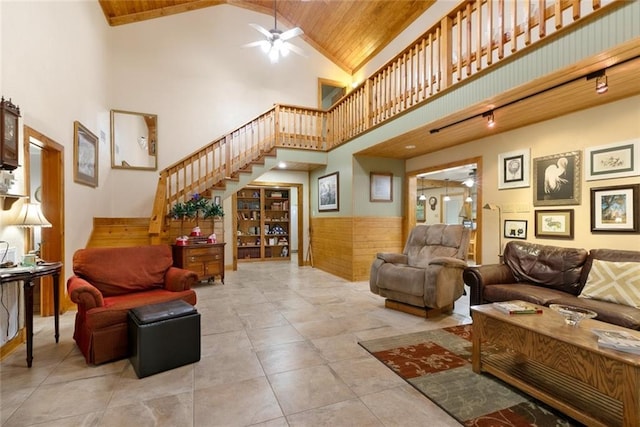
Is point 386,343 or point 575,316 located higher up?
point 575,316

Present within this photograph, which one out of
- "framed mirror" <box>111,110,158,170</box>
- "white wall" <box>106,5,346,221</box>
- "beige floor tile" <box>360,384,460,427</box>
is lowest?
"beige floor tile" <box>360,384,460,427</box>

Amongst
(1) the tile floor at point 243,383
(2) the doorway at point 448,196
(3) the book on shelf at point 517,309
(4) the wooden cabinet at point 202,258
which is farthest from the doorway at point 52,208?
(2) the doorway at point 448,196

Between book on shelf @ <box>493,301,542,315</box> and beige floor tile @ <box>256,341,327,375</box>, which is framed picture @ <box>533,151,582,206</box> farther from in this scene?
beige floor tile @ <box>256,341,327,375</box>

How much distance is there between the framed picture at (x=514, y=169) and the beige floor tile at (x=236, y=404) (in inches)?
153

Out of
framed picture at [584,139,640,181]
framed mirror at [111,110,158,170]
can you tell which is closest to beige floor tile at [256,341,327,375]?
framed picture at [584,139,640,181]

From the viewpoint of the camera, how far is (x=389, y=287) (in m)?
3.93

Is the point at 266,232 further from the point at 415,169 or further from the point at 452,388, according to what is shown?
the point at 452,388

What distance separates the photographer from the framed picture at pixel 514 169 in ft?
13.0

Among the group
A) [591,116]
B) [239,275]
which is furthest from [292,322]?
[591,116]

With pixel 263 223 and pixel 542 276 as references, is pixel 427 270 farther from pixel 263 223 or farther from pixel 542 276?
pixel 263 223

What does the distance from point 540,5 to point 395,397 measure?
3255 mm

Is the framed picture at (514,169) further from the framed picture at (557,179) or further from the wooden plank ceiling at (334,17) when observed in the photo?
the wooden plank ceiling at (334,17)

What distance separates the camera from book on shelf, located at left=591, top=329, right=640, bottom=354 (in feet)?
5.18

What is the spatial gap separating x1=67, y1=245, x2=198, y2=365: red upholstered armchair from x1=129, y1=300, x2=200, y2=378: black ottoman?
16cm
